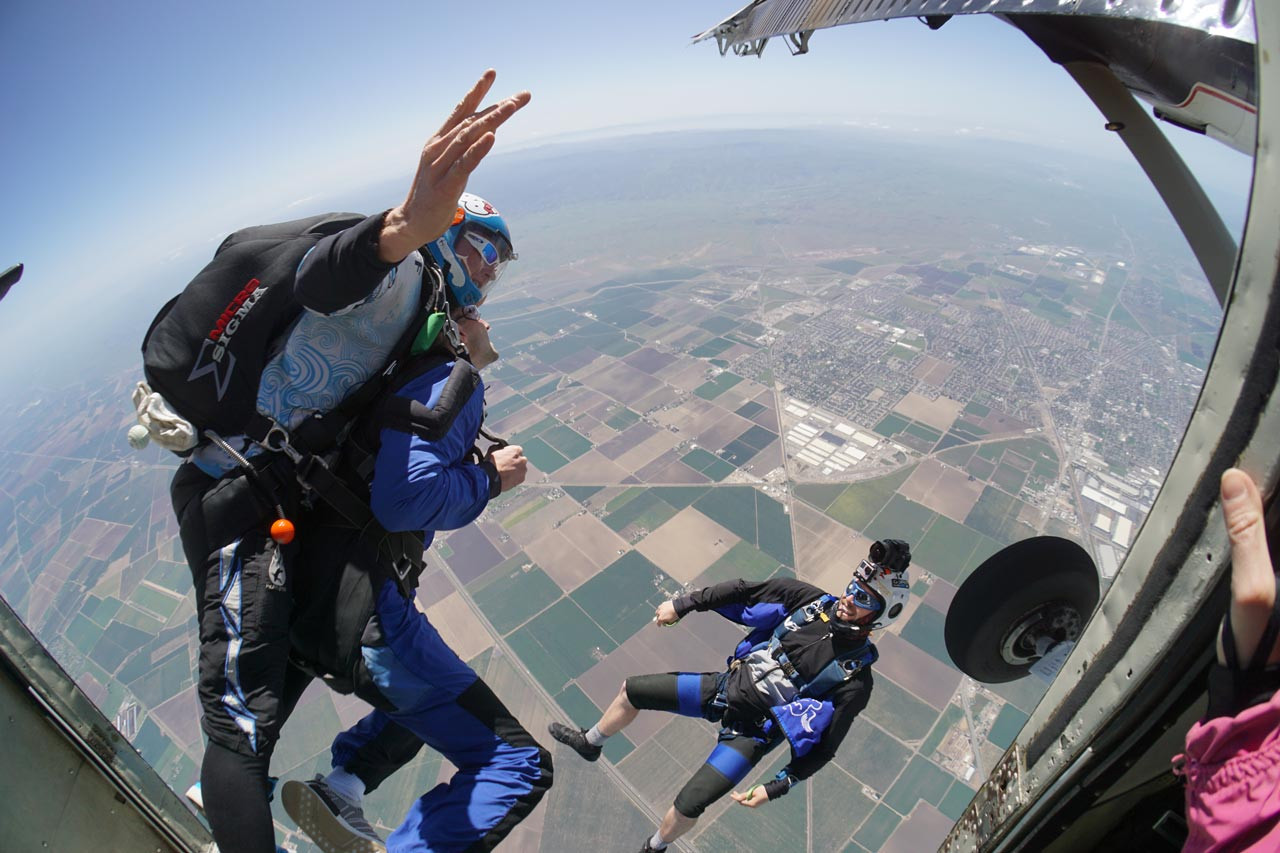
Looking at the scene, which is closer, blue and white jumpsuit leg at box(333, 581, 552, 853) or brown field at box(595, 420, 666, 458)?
blue and white jumpsuit leg at box(333, 581, 552, 853)

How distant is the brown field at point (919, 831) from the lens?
9.36 m

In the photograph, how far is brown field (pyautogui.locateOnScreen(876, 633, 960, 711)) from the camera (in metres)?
12.0

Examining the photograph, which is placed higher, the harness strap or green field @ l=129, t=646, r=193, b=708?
the harness strap

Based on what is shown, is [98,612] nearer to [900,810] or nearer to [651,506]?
[651,506]

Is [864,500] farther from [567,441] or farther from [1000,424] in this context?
[567,441]

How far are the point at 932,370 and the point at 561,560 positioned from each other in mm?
22908

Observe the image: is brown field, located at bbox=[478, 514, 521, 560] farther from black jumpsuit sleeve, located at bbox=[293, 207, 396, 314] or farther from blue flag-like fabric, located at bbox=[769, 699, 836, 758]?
black jumpsuit sleeve, located at bbox=[293, 207, 396, 314]

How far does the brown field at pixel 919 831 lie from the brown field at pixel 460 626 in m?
9.61

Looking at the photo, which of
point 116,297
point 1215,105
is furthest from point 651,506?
point 116,297

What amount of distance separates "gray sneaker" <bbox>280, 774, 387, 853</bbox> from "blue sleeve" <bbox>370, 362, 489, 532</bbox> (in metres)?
1.07

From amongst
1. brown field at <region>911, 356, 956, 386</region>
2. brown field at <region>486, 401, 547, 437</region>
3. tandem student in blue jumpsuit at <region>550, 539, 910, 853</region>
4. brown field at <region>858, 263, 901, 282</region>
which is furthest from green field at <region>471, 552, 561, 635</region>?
brown field at <region>858, 263, 901, 282</region>

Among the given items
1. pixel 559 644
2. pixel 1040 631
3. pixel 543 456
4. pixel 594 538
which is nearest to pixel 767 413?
pixel 543 456

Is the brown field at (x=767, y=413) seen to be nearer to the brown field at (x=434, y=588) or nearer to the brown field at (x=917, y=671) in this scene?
the brown field at (x=917, y=671)

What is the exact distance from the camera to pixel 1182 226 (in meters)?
1.56
